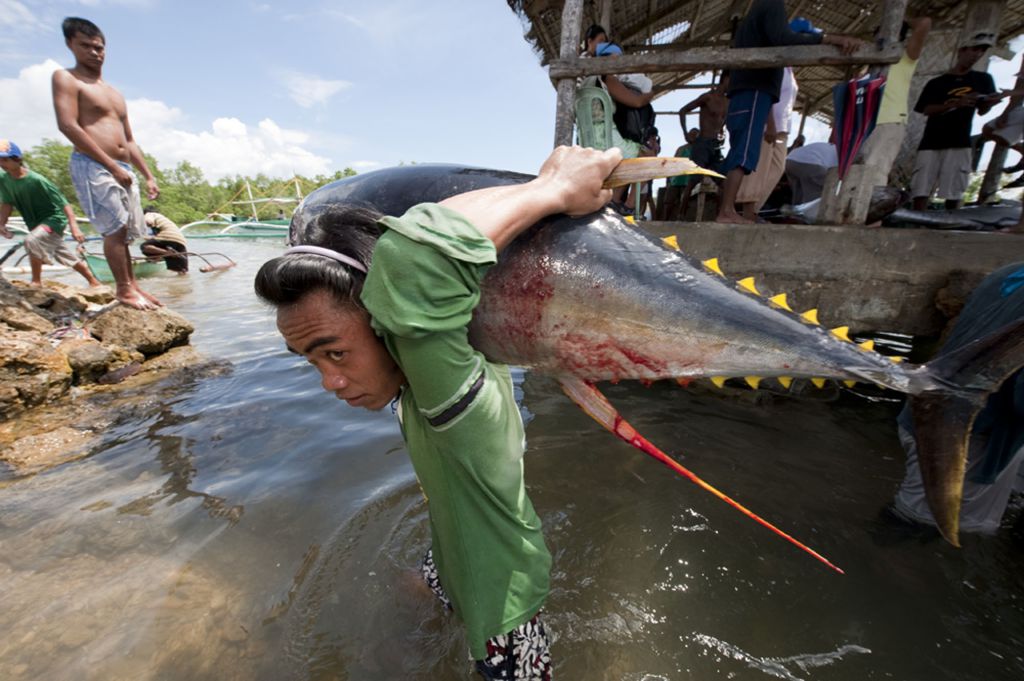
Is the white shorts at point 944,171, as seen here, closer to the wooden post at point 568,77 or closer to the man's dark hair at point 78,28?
the wooden post at point 568,77

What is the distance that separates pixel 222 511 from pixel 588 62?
4.13 m

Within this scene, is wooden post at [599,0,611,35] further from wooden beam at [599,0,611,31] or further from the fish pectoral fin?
the fish pectoral fin

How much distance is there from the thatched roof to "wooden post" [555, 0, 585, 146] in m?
2.59

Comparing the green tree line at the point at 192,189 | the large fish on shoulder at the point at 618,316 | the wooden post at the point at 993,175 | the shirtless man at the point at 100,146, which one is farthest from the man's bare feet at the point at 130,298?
the green tree line at the point at 192,189

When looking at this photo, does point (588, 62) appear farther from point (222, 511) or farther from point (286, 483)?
point (222, 511)

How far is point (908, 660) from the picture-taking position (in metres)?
1.78

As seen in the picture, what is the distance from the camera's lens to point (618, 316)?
1085 mm

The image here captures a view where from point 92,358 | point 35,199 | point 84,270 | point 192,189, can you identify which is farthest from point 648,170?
point 192,189

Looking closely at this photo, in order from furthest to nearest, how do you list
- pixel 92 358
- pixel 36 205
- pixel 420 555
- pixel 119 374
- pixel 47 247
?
pixel 36 205, pixel 47 247, pixel 119 374, pixel 92 358, pixel 420 555

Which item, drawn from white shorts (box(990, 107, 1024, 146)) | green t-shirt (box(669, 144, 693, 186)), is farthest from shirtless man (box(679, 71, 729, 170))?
white shorts (box(990, 107, 1024, 146))

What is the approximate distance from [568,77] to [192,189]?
77222 millimetres

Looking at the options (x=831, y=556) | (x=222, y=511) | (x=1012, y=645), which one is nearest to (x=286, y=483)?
(x=222, y=511)

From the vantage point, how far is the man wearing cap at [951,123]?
4.83m

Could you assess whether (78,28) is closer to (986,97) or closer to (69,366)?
(69,366)
